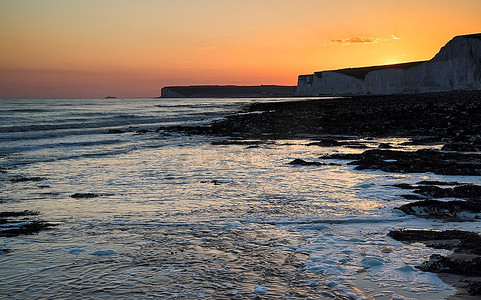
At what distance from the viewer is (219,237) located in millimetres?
5336

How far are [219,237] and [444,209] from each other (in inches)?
131

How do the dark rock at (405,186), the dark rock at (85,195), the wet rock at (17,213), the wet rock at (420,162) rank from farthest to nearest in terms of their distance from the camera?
the wet rock at (420,162) < the dark rock at (405,186) < the dark rock at (85,195) < the wet rock at (17,213)

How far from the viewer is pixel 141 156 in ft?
48.2

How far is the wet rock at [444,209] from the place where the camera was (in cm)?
602

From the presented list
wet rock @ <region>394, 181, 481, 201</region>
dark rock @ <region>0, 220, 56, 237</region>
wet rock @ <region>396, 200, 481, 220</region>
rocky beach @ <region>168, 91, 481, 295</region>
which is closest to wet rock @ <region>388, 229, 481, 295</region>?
rocky beach @ <region>168, 91, 481, 295</region>

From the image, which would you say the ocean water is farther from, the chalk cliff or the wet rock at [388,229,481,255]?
the chalk cliff

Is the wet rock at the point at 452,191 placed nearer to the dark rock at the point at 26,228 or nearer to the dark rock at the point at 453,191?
the dark rock at the point at 453,191

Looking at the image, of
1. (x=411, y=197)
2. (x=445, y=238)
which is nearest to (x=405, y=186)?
(x=411, y=197)

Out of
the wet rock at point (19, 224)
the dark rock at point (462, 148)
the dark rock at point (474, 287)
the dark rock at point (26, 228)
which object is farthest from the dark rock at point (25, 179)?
the dark rock at point (462, 148)

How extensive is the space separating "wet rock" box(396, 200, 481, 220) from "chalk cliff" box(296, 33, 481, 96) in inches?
3186

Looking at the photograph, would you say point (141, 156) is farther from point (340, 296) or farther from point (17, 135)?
point (17, 135)

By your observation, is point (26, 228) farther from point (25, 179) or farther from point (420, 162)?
point (420, 162)

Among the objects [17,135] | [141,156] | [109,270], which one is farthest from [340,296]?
[17,135]

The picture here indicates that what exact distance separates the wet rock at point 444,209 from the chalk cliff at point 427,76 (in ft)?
265
